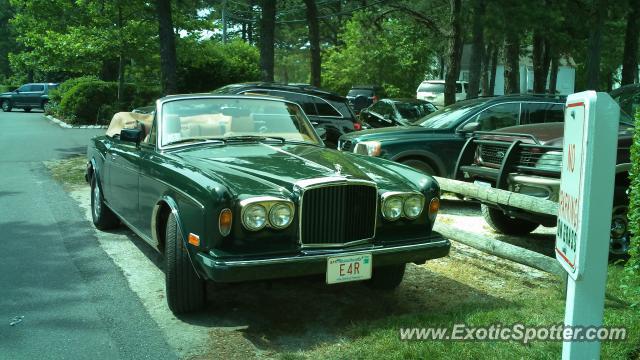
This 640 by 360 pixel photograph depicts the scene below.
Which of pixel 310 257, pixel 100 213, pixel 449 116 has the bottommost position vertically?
pixel 100 213

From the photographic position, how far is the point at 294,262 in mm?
4359

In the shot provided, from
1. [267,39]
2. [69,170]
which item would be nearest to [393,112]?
[267,39]

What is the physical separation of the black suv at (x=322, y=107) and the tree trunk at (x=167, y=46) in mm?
3024

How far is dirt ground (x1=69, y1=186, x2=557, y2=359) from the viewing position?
448cm

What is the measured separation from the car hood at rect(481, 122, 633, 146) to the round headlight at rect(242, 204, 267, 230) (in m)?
3.70

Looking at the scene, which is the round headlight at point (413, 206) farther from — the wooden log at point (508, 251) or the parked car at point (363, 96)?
the parked car at point (363, 96)

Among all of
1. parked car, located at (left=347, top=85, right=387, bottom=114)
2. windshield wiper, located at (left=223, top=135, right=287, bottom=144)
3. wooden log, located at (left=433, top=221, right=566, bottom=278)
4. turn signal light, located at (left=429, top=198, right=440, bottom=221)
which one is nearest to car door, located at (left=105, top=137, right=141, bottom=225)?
windshield wiper, located at (left=223, top=135, right=287, bottom=144)

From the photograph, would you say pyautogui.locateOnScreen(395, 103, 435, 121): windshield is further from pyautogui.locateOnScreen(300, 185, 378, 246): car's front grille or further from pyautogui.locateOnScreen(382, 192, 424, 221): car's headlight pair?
pyautogui.locateOnScreen(300, 185, 378, 246): car's front grille

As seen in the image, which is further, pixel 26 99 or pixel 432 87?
pixel 26 99

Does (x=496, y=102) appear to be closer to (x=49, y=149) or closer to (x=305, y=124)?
(x=305, y=124)

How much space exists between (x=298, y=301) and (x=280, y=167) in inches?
46.3

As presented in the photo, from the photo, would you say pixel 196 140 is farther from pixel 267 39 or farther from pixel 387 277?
pixel 267 39

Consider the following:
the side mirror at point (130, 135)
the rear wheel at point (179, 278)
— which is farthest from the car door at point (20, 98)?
the rear wheel at point (179, 278)

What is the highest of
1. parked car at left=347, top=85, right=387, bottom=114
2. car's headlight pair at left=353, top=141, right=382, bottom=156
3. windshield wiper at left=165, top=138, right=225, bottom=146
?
parked car at left=347, top=85, right=387, bottom=114
